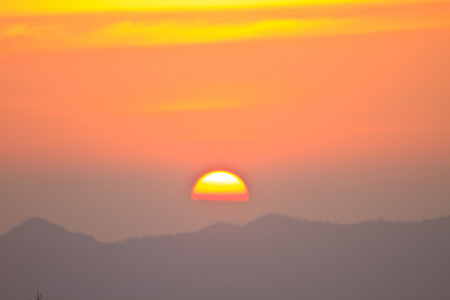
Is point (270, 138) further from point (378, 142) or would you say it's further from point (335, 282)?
point (335, 282)

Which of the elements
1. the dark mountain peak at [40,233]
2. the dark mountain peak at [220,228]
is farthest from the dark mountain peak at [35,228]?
the dark mountain peak at [220,228]

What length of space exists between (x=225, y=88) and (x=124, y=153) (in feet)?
11.5

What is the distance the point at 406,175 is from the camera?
18719mm

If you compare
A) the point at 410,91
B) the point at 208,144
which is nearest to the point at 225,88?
the point at 208,144

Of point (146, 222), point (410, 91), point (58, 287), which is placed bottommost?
point (58, 287)

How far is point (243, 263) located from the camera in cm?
2248

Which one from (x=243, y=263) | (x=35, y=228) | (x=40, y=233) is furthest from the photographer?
(x=243, y=263)

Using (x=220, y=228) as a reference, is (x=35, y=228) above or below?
below

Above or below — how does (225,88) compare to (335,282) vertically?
above

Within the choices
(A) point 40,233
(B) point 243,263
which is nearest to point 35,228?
(A) point 40,233

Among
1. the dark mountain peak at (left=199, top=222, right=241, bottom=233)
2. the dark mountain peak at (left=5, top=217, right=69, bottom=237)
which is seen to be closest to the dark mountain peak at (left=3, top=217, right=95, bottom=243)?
the dark mountain peak at (left=5, top=217, right=69, bottom=237)

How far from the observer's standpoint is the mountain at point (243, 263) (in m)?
21.0

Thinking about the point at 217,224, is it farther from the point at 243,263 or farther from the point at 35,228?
the point at 35,228

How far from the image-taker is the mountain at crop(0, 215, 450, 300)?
21047 mm
